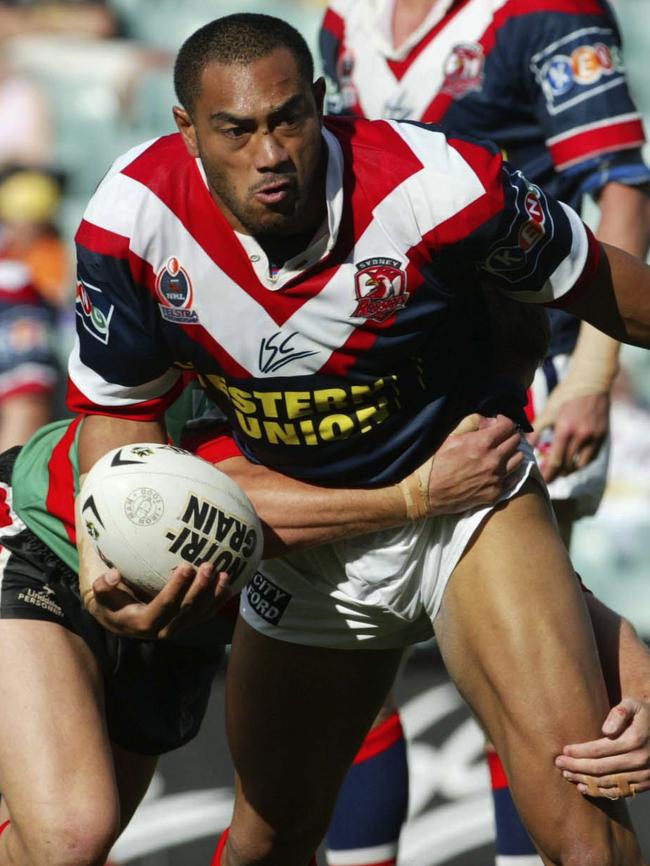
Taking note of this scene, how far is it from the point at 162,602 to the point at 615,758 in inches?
36.6

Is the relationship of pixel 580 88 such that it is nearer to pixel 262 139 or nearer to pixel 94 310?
pixel 262 139

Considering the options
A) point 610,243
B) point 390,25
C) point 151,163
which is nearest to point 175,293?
point 151,163

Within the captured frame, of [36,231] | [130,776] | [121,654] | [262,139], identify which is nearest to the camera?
[262,139]

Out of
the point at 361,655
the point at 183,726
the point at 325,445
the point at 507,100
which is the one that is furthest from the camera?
the point at 507,100

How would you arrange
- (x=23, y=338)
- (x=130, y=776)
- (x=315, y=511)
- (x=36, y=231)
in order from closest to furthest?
(x=315, y=511)
(x=130, y=776)
(x=23, y=338)
(x=36, y=231)

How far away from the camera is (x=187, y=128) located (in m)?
3.05

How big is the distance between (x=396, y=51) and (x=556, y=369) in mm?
1012

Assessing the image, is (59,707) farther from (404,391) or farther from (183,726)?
(404,391)

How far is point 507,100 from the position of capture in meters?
4.22

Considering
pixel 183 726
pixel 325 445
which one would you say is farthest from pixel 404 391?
pixel 183 726

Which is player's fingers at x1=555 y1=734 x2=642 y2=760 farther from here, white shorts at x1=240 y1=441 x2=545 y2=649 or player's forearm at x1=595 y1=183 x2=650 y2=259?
player's forearm at x1=595 y1=183 x2=650 y2=259

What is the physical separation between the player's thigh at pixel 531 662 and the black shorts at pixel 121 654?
865 millimetres

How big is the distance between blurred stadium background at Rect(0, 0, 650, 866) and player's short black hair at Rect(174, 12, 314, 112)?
3218 mm

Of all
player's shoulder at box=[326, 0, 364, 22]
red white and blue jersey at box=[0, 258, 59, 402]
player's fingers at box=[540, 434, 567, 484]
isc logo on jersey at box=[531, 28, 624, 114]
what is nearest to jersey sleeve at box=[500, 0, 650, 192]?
isc logo on jersey at box=[531, 28, 624, 114]
